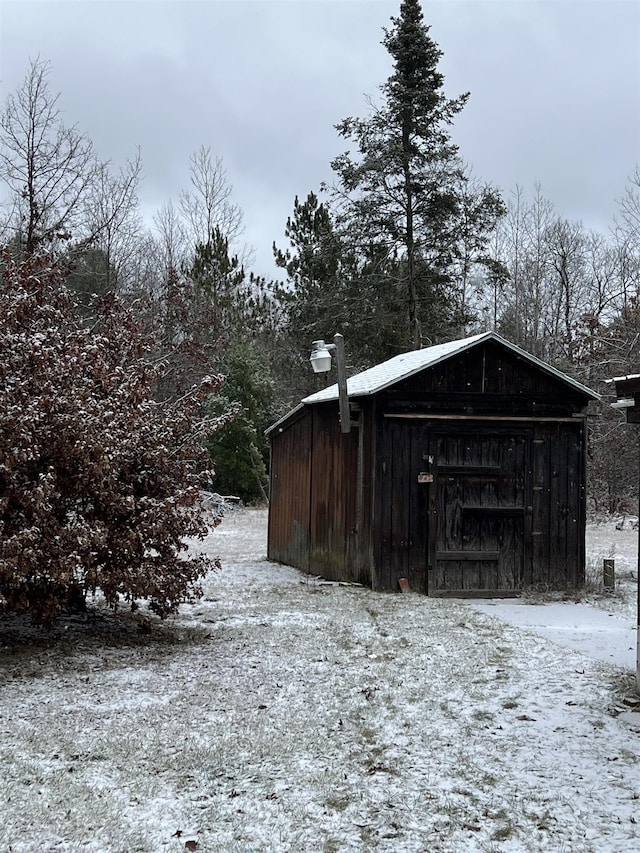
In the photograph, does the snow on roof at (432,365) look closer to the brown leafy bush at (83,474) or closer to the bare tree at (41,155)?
the brown leafy bush at (83,474)

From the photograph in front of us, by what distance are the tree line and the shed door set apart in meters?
3.50

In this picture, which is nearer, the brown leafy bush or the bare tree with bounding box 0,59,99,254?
the brown leafy bush

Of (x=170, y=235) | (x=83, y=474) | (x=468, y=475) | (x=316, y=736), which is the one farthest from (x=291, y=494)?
(x=170, y=235)

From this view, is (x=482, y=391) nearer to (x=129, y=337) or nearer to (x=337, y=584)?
(x=337, y=584)

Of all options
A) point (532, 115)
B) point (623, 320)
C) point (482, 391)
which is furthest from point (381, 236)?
point (482, 391)

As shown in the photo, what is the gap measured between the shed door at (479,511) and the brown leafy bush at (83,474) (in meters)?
3.69

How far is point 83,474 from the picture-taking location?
264 inches

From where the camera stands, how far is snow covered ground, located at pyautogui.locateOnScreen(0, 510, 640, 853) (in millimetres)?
3746

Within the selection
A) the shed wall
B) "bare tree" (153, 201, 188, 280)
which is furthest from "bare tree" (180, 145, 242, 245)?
the shed wall

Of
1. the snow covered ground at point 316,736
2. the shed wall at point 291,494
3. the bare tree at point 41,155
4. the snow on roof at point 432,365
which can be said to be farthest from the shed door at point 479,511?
the bare tree at point 41,155

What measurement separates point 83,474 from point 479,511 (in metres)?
5.50

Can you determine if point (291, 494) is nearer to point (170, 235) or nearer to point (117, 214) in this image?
point (117, 214)

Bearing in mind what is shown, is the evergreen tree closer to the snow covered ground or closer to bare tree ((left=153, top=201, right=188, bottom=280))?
bare tree ((left=153, top=201, right=188, bottom=280))

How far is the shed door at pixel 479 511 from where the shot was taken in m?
10.4
